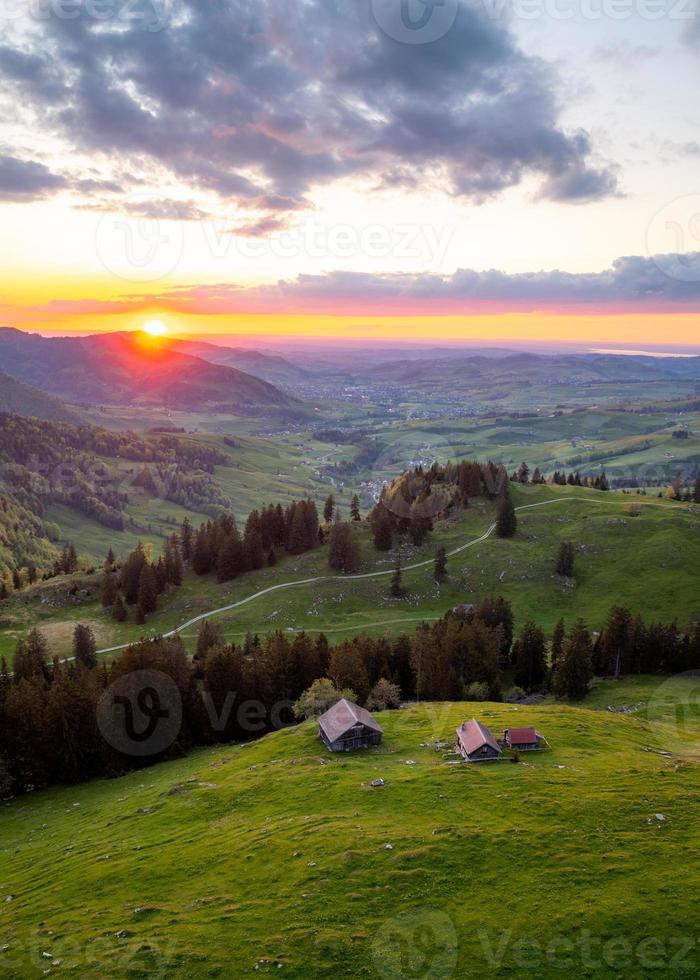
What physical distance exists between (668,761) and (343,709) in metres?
33.0

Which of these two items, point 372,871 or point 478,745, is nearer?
point 372,871

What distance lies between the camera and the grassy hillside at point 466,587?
129m

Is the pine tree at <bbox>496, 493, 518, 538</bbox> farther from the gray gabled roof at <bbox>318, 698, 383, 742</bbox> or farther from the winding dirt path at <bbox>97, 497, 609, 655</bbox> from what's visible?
the gray gabled roof at <bbox>318, 698, 383, 742</bbox>

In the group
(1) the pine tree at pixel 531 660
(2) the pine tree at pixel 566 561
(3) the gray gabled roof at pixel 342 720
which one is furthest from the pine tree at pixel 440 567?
(3) the gray gabled roof at pixel 342 720

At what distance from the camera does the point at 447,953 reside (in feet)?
104

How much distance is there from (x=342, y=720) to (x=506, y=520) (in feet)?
338

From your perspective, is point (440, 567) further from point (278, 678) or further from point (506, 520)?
point (278, 678)

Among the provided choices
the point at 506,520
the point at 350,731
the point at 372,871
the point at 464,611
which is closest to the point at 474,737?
the point at 350,731

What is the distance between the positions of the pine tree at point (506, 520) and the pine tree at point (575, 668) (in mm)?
68576

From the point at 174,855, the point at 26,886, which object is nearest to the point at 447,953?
the point at 174,855

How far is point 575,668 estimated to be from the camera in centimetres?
8825
